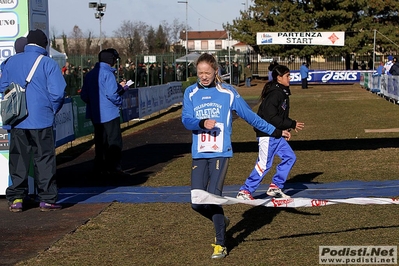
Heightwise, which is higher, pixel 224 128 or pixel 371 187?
pixel 224 128

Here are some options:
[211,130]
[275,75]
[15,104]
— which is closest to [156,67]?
[275,75]

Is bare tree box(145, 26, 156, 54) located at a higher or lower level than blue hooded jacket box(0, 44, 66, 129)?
higher

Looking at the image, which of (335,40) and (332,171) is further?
(335,40)

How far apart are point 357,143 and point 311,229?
8394 mm

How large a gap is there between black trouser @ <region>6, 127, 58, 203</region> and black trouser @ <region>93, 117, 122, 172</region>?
2.54m

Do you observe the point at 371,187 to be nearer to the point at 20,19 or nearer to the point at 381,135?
the point at 20,19

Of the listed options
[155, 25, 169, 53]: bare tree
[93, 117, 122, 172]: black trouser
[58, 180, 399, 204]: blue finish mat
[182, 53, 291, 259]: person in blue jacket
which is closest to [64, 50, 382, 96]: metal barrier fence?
[93, 117, 122, 172]: black trouser

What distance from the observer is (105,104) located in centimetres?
1098

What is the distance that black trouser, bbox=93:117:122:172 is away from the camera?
1105 centimetres

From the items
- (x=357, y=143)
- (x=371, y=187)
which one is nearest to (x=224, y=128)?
(x=371, y=187)

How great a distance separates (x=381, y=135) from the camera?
16734 millimetres

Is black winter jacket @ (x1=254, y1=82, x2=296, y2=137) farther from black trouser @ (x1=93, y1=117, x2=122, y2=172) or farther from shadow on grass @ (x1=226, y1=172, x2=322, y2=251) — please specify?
black trouser @ (x1=93, y1=117, x2=122, y2=172)

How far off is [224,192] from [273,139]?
1364mm

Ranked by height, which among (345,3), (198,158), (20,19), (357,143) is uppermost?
(345,3)
